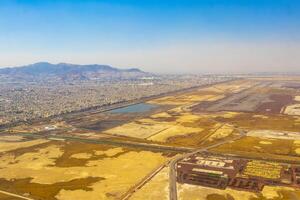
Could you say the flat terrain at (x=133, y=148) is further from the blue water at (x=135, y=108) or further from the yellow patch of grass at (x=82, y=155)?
the blue water at (x=135, y=108)

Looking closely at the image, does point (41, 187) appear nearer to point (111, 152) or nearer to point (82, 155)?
point (82, 155)

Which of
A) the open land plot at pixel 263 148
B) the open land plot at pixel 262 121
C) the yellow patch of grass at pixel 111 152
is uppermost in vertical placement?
the open land plot at pixel 262 121

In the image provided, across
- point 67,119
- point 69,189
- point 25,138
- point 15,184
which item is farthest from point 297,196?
point 67,119

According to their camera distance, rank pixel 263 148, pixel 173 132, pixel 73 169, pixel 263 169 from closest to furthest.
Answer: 1. pixel 263 169
2. pixel 73 169
3. pixel 263 148
4. pixel 173 132

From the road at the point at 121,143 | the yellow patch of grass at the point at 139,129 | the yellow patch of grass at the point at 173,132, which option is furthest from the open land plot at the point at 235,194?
the yellow patch of grass at the point at 139,129

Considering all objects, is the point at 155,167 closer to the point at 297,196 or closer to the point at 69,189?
the point at 69,189

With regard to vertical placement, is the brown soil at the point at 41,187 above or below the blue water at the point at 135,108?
below

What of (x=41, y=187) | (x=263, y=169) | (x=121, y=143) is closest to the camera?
(x=41, y=187)

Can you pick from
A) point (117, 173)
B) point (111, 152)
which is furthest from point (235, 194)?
point (111, 152)
